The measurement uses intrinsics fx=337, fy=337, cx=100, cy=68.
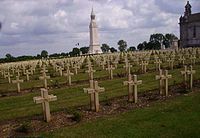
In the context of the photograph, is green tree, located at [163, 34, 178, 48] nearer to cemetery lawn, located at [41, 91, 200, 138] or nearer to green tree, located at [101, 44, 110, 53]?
green tree, located at [101, 44, 110, 53]

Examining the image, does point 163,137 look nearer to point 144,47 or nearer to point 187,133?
point 187,133

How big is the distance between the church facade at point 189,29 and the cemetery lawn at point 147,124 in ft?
255

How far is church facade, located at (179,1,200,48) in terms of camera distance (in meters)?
85.2

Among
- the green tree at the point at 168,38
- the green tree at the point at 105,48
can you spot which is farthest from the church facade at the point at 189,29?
the green tree at the point at 105,48

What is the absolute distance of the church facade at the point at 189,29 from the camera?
85.2 meters

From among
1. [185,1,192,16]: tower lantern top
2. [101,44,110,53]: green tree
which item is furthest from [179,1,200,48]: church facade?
[101,44,110,53]: green tree

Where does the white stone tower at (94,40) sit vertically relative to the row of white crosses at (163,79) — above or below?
above

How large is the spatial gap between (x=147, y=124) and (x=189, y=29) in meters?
83.2

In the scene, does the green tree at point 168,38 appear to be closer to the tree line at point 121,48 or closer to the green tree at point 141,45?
the tree line at point 121,48

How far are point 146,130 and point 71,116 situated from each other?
8.37ft

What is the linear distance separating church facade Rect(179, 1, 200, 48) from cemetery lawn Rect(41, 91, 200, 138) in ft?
255

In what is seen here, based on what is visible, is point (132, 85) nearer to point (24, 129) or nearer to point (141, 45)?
point (24, 129)

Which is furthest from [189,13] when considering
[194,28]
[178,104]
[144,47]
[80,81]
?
[178,104]

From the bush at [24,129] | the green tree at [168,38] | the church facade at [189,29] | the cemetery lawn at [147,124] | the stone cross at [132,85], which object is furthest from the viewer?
the green tree at [168,38]
